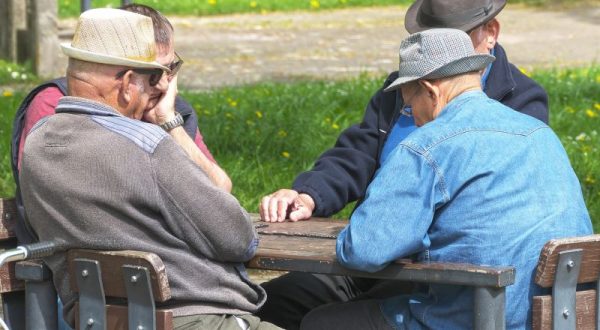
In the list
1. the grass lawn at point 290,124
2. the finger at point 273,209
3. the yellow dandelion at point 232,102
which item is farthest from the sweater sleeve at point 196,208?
the yellow dandelion at point 232,102

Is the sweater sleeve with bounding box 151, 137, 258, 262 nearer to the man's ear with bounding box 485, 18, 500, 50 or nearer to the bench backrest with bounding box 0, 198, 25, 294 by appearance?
the bench backrest with bounding box 0, 198, 25, 294

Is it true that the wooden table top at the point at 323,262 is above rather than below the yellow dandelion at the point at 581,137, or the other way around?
above

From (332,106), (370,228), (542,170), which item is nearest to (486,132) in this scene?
(542,170)

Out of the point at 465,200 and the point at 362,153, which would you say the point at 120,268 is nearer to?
the point at 465,200

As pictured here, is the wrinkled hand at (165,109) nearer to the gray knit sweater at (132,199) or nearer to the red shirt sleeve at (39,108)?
the red shirt sleeve at (39,108)

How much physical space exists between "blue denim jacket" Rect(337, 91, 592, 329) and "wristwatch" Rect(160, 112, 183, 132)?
103 centimetres

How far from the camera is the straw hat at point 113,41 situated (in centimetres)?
340

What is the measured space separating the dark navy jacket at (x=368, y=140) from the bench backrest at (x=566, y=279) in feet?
3.29

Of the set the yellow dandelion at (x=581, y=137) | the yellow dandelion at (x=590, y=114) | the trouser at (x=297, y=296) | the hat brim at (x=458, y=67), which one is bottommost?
the yellow dandelion at (x=590, y=114)

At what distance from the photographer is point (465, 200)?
332cm

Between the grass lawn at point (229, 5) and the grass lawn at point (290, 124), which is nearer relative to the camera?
the grass lawn at point (290, 124)

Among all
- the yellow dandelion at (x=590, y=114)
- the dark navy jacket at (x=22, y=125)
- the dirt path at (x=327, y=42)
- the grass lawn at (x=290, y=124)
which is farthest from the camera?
the dirt path at (x=327, y=42)

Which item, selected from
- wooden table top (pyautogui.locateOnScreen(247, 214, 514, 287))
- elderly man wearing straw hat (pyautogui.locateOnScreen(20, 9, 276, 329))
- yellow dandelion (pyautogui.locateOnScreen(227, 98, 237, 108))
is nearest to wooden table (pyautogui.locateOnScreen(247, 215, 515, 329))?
wooden table top (pyautogui.locateOnScreen(247, 214, 514, 287))

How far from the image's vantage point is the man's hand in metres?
4.18
